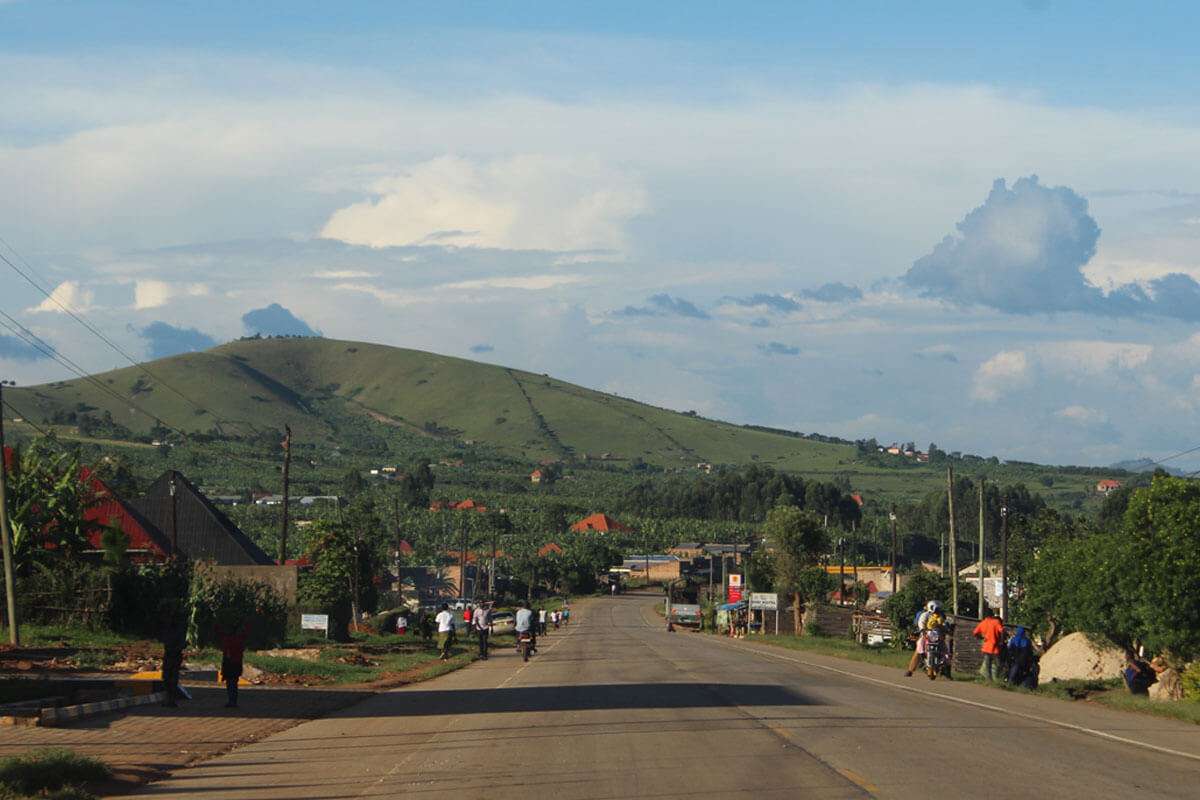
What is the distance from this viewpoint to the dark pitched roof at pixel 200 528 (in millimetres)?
67125

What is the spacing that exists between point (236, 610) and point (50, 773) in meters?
25.1

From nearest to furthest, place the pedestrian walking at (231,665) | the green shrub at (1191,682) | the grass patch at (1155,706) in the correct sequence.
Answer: the grass patch at (1155,706)
the pedestrian walking at (231,665)
the green shrub at (1191,682)

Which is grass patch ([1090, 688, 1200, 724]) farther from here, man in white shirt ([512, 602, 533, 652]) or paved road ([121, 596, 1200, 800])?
man in white shirt ([512, 602, 533, 652])

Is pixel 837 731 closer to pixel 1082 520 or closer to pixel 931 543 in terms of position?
pixel 1082 520

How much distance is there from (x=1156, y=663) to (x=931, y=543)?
481 ft

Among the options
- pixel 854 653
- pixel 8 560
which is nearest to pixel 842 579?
pixel 854 653

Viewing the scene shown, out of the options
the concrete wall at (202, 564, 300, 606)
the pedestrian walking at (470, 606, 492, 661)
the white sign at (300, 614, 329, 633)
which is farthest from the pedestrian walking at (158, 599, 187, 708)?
the white sign at (300, 614, 329, 633)

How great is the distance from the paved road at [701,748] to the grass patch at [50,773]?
736mm

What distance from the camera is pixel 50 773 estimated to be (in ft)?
46.9

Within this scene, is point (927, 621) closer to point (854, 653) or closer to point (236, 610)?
point (854, 653)

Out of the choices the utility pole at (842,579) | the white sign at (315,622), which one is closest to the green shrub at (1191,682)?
the white sign at (315,622)

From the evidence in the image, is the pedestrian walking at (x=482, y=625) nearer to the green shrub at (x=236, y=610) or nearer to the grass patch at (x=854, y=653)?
the green shrub at (x=236, y=610)

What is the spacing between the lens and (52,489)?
135 ft

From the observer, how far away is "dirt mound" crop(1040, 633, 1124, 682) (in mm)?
37188
